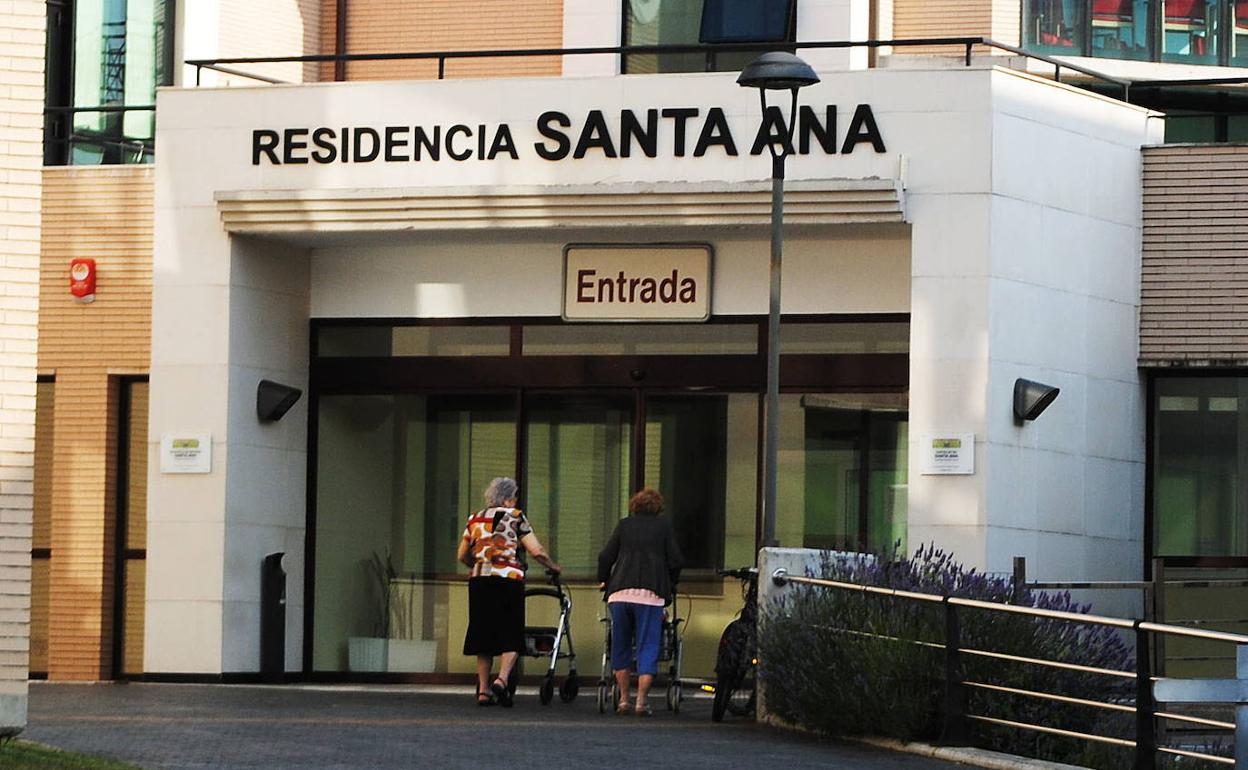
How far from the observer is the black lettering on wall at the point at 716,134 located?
66.2 feet

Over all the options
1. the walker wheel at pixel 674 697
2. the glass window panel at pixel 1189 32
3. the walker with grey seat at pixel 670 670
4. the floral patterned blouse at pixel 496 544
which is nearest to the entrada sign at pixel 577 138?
the floral patterned blouse at pixel 496 544

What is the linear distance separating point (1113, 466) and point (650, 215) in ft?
15.2

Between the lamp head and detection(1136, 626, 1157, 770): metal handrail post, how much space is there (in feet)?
19.9

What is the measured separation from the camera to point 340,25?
80.3 feet

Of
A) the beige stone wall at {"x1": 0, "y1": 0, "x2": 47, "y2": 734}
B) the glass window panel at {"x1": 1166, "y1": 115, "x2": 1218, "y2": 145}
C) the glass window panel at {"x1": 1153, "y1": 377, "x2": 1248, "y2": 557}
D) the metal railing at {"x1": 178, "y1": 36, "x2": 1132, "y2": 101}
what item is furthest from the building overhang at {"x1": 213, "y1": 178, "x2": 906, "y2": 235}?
the beige stone wall at {"x1": 0, "y1": 0, "x2": 47, "y2": 734}

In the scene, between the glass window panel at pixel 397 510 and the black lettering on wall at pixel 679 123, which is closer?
the black lettering on wall at pixel 679 123

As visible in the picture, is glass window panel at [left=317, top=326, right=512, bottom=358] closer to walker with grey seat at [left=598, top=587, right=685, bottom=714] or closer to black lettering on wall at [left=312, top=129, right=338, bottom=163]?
black lettering on wall at [left=312, top=129, right=338, bottom=163]

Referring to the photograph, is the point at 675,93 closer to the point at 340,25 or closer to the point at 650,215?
the point at 650,215

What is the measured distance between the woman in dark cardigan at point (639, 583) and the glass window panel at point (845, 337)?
13.9 feet

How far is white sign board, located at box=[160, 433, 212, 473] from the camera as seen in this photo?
833 inches

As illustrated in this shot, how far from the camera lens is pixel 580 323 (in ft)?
71.9

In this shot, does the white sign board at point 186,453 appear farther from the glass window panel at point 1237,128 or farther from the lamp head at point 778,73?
the glass window panel at point 1237,128

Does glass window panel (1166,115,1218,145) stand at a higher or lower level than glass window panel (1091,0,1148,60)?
lower

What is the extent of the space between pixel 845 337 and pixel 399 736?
26.3ft
